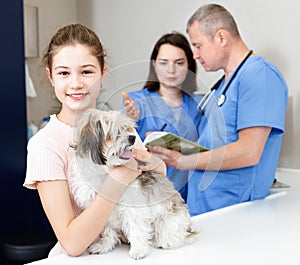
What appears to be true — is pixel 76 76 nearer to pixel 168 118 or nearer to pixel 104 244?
pixel 168 118

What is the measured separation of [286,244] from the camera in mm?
1117

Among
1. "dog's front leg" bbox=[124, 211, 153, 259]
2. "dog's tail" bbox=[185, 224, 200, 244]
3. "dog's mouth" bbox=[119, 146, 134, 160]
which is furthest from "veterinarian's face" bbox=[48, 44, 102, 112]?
"dog's tail" bbox=[185, 224, 200, 244]

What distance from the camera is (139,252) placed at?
948 millimetres

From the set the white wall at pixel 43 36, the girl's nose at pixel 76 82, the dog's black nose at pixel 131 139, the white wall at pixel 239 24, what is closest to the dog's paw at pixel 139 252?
the dog's black nose at pixel 131 139

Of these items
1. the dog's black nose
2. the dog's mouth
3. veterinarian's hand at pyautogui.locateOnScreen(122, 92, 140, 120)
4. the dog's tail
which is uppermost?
→ veterinarian's hand at pyautogui.locateOnScreen(122, 92, 140, 120)

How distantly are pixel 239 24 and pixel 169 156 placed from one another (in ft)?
5.38

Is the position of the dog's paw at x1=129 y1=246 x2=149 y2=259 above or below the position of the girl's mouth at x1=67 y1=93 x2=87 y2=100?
below

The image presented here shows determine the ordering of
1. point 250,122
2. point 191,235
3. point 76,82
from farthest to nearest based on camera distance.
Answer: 1. point 250,122
2. point 191,235
3. point 76,82

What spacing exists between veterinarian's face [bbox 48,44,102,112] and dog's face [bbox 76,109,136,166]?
0.23 feet

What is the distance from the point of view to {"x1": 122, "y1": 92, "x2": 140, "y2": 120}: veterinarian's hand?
871 mm

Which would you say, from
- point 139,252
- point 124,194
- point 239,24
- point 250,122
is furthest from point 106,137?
point 239,24

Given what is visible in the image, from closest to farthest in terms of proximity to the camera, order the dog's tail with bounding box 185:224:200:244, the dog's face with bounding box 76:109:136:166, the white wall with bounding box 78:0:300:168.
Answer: the dog's face with bounding box 76:109:136:166 < the dog's tail with bounding box 185:224:200:244 < the white wall with bounding box 78:0:300:168

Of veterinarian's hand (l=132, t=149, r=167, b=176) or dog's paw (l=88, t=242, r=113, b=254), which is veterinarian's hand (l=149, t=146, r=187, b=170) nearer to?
veterinarian's hand (l=132, t=149, r=167, b=176)

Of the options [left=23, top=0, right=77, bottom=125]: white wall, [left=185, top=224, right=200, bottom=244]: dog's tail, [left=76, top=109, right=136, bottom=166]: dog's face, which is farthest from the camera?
[left=23, top=0, right=77, bottom=125]: white wall
